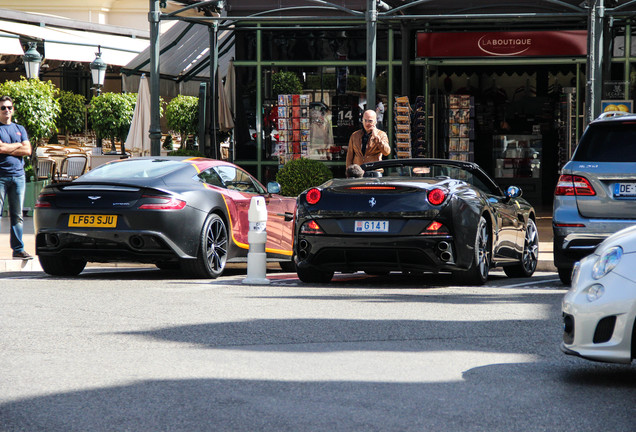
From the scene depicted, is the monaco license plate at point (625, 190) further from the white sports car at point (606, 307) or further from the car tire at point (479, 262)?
the white sports car at point (606, 307)

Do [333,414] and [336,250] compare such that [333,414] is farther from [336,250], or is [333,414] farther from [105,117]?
[105,117]

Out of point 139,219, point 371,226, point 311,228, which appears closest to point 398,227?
point 371,226

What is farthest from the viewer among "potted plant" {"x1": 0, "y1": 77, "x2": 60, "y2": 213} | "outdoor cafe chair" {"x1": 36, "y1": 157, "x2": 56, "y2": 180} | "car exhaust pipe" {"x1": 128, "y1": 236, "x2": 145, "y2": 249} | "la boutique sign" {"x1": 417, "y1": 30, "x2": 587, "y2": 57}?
"outdoor cafe chair" {"x1": 36, "y1": 157, "x2": 56, "y2": 180}

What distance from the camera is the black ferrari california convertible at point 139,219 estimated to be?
35.9 feet

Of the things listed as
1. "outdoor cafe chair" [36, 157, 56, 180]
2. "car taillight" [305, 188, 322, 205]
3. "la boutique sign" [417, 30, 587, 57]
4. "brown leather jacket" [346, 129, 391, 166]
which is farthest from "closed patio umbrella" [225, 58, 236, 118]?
"car taillight" [305, 188, 322, 205]

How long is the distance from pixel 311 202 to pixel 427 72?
43.5 ft

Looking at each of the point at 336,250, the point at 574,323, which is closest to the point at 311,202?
the point at 336,250

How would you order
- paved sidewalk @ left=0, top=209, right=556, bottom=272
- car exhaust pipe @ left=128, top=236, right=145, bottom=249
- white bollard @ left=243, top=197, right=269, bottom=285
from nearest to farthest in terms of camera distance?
car exhaust pipe @ left=128, top=236, right=145, bottom=249 → white bollard @ left=243, top=197, right=269, bottom=285 → paved sidewalk @ left=0, top=209, right=556, bottom=272

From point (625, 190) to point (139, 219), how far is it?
4679 mm

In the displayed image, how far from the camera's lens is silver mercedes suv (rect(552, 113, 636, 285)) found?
1011 centimetres

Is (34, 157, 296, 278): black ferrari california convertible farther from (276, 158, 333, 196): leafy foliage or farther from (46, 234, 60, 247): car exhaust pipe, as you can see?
(276, 158, 333, 196): leafy foliage

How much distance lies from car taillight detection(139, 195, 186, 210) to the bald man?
374cm

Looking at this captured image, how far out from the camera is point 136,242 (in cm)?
1095

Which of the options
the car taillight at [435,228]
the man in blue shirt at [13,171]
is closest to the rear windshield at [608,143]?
the car taillight at [435,228]
